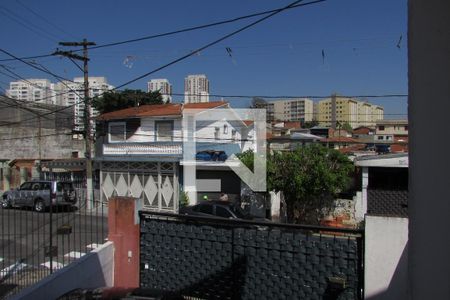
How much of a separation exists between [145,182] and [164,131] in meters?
3.46

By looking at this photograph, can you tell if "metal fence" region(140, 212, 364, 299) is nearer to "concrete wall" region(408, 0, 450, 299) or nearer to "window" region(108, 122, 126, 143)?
"concrete wall" region(408, 0, 450, 299)

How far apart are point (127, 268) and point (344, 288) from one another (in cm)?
353

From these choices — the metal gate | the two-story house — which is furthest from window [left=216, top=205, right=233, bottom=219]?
the metal gate

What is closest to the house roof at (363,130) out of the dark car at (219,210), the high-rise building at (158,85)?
the high-rise building at (158,85)

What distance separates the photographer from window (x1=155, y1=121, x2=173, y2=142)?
2648 centimetres

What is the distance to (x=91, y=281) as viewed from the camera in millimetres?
6777

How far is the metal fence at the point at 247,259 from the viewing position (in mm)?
5180

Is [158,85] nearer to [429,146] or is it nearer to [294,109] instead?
[294,109]

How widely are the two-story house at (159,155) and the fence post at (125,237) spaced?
17652 mm

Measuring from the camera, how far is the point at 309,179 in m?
18.2

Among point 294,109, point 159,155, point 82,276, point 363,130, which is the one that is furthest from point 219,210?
point 363,130

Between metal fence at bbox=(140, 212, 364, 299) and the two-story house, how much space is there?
18.1 metres

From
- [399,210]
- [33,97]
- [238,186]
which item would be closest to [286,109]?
[33,97]

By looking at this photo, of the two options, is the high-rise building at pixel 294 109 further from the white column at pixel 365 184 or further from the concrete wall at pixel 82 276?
the concrete wall at pixel 82 276
